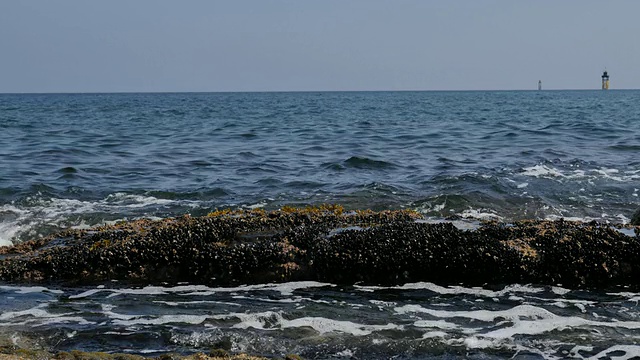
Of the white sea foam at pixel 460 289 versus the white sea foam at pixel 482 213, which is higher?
the white sea foam at pixel 460 289

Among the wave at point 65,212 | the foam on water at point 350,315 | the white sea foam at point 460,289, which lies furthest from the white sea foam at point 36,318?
the wave at point 65,212

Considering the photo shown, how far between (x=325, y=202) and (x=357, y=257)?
258 inches

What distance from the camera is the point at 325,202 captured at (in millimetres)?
13930

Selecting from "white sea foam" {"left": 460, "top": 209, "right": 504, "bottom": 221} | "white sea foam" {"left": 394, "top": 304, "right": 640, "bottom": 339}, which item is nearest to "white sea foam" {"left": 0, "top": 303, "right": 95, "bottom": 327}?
"white sea foam" {"left": 394, "top": 304, "right": 640, "bottom": 339}

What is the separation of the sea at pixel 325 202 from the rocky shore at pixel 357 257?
17 cm

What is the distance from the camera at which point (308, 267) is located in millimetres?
7367

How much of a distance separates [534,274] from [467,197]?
22.5ft

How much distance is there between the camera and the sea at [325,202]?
575cm

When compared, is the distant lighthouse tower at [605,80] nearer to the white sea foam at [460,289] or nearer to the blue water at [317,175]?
the blue water at [317,175]

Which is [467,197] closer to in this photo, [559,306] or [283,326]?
[559,306]

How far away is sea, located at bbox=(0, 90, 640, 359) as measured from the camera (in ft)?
18.9

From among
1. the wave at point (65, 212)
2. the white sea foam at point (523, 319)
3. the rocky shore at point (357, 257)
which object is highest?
the rocky shore at point (357, 257)

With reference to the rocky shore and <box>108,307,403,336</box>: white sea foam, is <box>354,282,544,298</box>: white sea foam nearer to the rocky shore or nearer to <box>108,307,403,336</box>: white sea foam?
the rocky shore

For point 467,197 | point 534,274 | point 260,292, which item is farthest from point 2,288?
point 467,197
